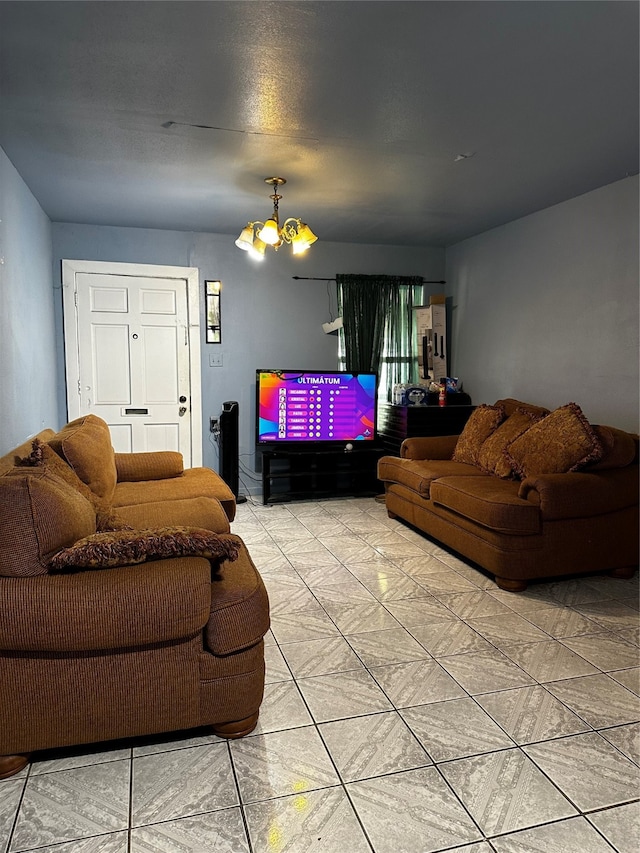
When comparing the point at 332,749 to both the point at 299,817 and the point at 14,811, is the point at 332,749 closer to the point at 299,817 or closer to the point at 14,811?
the point at 299,817

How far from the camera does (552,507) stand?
321 centimetres

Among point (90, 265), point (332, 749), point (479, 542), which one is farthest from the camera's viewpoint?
point (90, 265)

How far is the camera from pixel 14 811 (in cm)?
166

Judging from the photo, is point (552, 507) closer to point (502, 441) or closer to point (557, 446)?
point (557, 446)

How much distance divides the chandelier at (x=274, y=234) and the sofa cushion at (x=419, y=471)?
1.75 metres

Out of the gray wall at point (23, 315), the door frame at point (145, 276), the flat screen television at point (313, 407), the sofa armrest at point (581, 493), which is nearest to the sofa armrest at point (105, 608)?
the gray wall at point (23, 315)

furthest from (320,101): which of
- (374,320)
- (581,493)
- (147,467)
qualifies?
(374,320)

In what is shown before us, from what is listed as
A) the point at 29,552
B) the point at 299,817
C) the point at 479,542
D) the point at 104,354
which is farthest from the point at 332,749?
the point at 104,354

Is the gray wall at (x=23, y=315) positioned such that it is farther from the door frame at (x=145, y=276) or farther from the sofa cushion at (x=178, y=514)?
the sofa cushion at (x=178, y=514)

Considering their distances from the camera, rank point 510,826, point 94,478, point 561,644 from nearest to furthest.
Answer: point 510,826
point 561,644
point 94,478

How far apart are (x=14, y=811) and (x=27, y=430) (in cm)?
260

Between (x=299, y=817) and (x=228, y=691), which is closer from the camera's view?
(x=299, y=817)

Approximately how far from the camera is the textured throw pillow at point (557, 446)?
3.37 metres

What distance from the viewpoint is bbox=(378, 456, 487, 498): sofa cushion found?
4.16 meters
